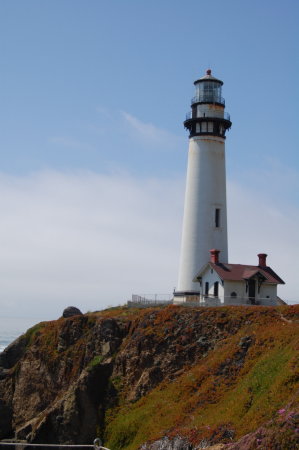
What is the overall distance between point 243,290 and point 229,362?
34.5 feet

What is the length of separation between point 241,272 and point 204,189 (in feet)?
22.7

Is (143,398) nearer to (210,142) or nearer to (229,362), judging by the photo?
(229,362)

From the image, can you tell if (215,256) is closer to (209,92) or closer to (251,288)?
(251,288)

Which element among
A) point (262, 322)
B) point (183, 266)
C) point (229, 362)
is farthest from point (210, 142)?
point (229, 362)

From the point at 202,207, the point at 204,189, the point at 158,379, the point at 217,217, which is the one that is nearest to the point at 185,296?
the point at 217,217

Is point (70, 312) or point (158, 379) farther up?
point (70, 312)

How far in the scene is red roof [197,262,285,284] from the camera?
124 feet

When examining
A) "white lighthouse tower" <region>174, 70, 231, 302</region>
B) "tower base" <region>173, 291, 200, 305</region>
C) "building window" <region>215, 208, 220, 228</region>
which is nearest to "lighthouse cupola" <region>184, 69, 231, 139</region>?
"white lighthouse tower" <region>174, 70, 231, 302</region>

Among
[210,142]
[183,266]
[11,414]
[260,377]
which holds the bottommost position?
[11,414]

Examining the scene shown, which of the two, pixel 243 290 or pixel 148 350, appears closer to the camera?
pixel 148 350

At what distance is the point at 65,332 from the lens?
127ft

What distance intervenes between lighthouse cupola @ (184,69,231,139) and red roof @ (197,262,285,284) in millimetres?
9862

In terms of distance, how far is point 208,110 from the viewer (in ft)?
143

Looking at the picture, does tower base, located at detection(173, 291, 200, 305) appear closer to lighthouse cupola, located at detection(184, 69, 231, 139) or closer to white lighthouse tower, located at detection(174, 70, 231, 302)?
white lighthouse tower, located at detection(174, 70, 231, 302)
